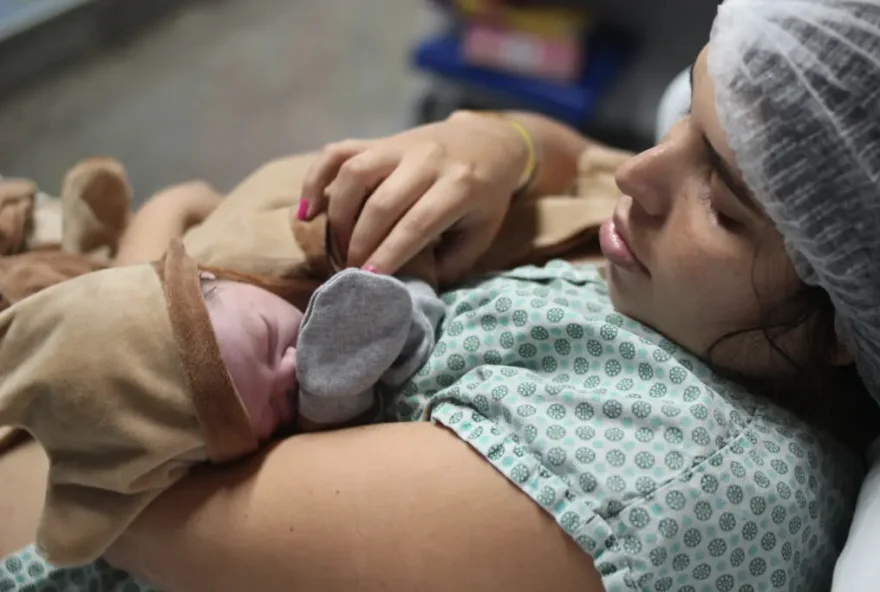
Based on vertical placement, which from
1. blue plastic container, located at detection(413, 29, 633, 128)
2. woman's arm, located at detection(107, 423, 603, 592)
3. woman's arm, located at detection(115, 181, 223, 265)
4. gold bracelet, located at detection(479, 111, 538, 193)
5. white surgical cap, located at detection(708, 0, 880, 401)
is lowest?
blue plastic container, located at detection(413, 29, 633, 128)

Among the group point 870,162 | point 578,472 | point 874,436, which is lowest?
point 874,436

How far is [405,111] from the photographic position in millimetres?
2055

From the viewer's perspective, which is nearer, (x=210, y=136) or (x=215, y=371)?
(x=215, y=371)

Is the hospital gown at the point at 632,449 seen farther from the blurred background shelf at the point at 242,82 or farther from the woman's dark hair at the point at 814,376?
the blurred background shelf at the point at 242,82

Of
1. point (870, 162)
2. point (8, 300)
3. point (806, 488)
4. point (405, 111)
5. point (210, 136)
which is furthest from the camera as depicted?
point (405, 111)

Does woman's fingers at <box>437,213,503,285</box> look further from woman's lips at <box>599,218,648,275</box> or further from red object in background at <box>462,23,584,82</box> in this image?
red object in background at <box>462,23,584,82</box>

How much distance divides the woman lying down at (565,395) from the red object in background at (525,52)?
1.14 m

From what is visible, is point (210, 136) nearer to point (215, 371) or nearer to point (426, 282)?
point (426, 282)

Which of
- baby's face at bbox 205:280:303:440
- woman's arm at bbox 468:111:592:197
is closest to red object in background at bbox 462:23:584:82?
woman's arm at bbox 468:111:592:197


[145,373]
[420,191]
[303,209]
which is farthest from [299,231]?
[145,373]

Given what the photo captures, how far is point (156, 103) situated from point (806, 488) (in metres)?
1.71

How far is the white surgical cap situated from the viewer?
56 cm

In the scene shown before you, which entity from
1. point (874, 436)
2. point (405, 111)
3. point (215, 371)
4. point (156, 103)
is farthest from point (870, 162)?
point (156, 103)

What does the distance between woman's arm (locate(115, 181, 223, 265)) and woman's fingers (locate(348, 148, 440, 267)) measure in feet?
0.83
